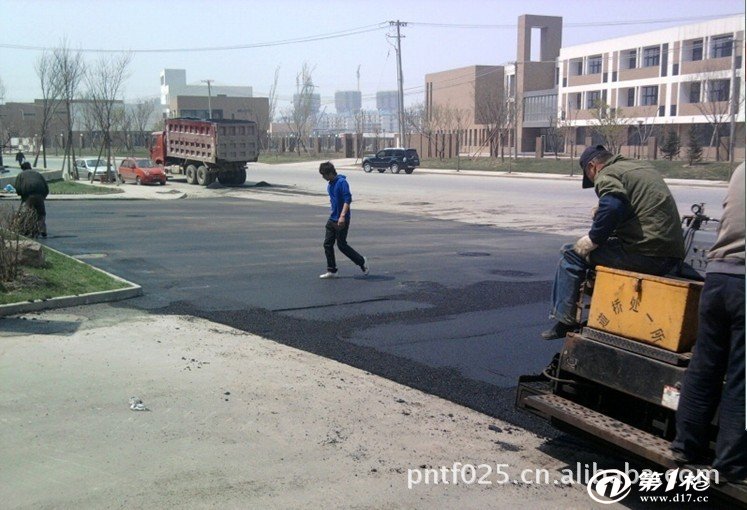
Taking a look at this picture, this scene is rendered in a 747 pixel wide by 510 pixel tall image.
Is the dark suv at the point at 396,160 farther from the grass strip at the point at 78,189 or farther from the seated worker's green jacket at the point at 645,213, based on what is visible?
the seated worker's green jacket at the point at 645,213

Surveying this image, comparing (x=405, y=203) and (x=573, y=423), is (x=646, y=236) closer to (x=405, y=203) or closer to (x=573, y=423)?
(x=573, y=423)

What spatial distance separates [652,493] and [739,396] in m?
1.05

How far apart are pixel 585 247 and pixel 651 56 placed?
6824 cm

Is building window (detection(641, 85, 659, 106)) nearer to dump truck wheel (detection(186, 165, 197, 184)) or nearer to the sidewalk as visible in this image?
dump truck wheel (detection(186, 165, 197, 184))

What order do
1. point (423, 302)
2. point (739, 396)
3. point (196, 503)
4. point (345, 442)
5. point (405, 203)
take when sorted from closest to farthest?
point (739, 396) < point (196, 503) < point (345, 442) < point (423, 302) < point (405, 203)

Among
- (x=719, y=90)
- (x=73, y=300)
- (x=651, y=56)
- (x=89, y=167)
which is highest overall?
(x=651, y=56)

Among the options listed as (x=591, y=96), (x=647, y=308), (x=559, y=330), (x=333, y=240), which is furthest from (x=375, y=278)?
(x=591, y=96)

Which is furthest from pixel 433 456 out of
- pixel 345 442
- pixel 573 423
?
pixel 573 423

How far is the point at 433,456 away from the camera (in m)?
5.06

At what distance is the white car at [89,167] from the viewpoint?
139ft

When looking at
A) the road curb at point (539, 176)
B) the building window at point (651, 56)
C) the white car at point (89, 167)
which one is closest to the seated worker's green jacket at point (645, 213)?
the road curb at point (539, 176)

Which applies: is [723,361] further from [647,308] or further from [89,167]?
[89,167]

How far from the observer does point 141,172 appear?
39562 millimetres

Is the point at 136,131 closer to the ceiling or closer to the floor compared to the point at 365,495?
closer to the ceiling
